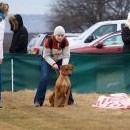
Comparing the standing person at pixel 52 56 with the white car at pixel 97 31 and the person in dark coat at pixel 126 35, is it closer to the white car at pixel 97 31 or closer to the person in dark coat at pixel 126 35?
the person in dark coat at pixel 126 35

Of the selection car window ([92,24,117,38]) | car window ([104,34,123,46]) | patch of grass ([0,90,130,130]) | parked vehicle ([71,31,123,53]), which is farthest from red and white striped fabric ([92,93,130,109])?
car window ([92,24,117,38])

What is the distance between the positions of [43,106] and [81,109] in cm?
84

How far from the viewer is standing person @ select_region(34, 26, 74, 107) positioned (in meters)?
12.4

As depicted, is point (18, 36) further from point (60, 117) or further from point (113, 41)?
point (60, 117)

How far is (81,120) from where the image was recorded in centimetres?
1058

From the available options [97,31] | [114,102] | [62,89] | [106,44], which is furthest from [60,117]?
[97,31]

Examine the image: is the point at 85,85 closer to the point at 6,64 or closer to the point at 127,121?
the point at 6,64

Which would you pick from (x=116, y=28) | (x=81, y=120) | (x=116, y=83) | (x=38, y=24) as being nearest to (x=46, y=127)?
(x=81, y=120)

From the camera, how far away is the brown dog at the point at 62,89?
12250 mm

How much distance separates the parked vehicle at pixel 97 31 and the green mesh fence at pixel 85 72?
4.26 meters

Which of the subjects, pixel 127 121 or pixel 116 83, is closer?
pixel 127 121

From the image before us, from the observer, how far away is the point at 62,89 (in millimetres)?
12320

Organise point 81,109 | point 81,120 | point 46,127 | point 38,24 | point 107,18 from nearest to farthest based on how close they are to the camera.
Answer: point 46,127 < point 81,120 < point 81,109 < point 107,18 < point 38,24

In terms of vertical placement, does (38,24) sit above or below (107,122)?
below
